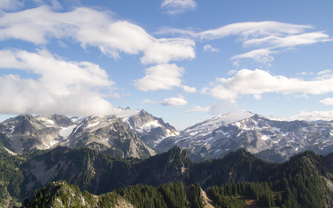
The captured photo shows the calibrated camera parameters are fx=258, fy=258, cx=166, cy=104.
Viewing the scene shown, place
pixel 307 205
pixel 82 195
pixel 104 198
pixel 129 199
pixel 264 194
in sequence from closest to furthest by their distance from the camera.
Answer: pixel 82 195, pixel 104 198, pixel 129 199, pixel 264 194, pixel 307 205

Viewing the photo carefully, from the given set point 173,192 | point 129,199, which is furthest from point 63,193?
point 173,192

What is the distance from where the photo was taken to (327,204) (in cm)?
19638

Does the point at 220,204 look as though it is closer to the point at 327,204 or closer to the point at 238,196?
the point at 238,196

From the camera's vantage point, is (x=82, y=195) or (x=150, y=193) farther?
(x=150, y=193)

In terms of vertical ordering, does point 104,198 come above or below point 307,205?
above

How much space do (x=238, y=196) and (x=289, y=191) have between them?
4263 cm

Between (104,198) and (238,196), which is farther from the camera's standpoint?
(238,196)

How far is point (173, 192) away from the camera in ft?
534

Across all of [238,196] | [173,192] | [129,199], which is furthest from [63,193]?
[238,196]

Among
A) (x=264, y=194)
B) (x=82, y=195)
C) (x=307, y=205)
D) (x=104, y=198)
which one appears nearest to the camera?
(x=82, y=195)

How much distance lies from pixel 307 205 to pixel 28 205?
601 feet

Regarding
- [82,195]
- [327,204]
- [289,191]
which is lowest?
[327,204]

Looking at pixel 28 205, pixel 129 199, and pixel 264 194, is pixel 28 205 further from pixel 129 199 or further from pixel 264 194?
pixel 264 194

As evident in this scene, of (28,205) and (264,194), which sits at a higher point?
(28,205)
